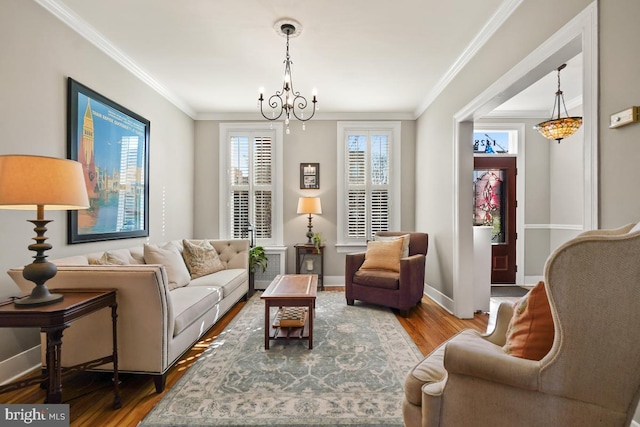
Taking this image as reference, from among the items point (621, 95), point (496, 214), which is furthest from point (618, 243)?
point (496, 214)

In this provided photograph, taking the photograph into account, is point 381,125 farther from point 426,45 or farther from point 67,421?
point 67,421

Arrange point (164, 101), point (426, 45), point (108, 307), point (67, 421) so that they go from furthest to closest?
point (164, 101) → point (426, 45) → point (108, 307) → point (67, 421)

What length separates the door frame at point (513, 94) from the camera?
1.80 metres

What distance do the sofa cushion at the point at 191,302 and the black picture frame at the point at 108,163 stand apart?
0.96 metres

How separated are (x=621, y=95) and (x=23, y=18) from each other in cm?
379

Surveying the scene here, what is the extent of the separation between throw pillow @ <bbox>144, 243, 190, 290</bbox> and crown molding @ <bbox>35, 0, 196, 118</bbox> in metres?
1.96

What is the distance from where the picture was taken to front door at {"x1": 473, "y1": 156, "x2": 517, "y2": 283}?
18.0ft

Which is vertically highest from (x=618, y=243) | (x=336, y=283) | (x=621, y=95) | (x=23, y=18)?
(x=23, y=18)

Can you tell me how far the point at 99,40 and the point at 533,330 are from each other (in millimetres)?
3991

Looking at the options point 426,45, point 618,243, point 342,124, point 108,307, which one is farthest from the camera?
point 342,124

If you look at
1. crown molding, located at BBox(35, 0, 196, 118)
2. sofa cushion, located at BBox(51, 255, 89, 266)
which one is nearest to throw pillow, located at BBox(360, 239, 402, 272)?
sofa cushion, located at BBox(51, 255, 89, 266)

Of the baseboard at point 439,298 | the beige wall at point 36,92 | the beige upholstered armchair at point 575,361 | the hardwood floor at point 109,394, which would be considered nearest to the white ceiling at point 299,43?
the beige wall at point 36,92

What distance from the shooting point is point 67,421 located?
5.83 ft

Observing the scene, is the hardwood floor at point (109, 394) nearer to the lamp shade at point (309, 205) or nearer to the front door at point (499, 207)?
the lamp shade at point (309, 205)
